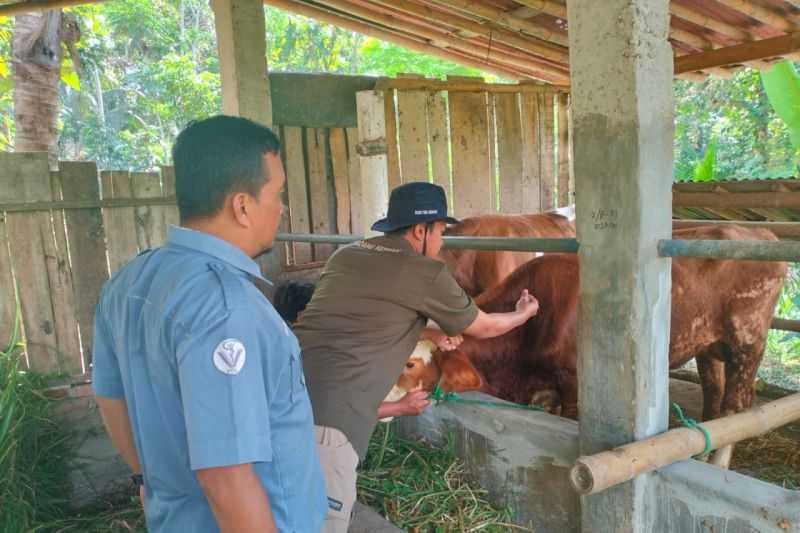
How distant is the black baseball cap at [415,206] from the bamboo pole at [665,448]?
114 centimetres

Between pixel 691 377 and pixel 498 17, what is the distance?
12.3 ft

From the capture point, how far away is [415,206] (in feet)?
8.65

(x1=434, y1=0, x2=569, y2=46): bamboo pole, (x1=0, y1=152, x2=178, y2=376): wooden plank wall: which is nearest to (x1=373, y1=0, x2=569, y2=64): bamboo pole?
(x1=434, y1=0, x2=569, y2=46): bamboo pole

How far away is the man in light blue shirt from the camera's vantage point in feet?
4.01

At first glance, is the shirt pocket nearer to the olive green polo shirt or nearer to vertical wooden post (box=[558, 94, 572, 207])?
the olive green polo shirt

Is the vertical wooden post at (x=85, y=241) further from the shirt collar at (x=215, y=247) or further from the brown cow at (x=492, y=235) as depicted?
the shirt collar at (x=215, y=247)

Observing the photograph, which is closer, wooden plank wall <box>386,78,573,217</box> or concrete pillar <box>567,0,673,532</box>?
concrete pillar <box>567,0,673,532</box>

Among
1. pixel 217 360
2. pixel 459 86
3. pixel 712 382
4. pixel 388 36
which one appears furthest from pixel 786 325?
pixel 217 360

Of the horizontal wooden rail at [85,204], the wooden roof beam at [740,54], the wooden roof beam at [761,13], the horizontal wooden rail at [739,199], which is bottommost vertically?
the horizontal wooden rail at [739,199]

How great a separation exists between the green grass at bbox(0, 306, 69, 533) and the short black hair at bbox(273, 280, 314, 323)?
1.84m

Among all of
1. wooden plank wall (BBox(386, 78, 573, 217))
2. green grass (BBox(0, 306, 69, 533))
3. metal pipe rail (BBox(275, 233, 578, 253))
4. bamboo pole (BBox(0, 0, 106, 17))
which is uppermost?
bamboo pole (BBox(0, 0, 106, 17))

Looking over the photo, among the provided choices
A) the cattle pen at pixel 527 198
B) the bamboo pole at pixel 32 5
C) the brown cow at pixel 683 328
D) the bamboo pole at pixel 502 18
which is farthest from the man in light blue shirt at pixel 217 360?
the bamboo pole at pixel 32 5

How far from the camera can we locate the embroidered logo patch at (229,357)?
1.22m

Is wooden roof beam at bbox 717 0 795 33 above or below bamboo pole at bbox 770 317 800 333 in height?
above
